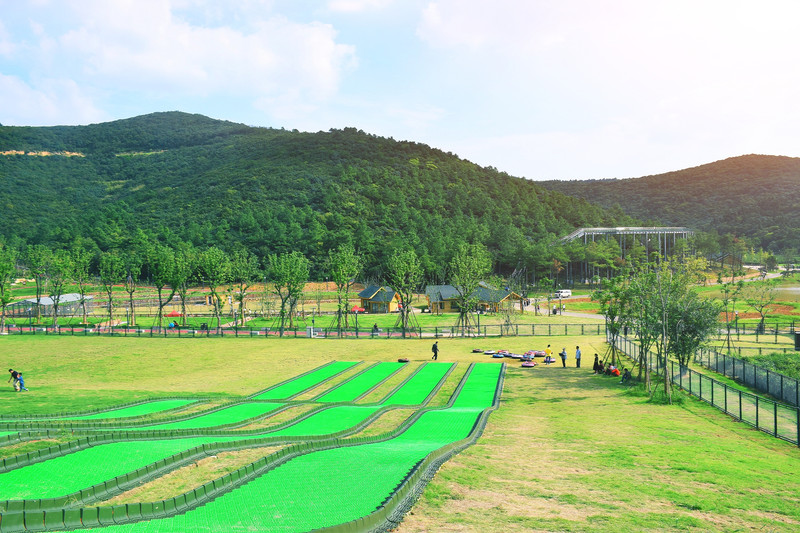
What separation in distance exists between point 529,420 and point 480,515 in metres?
10.9

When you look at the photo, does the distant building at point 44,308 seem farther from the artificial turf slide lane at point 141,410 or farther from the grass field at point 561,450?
the artificial turf slide lane at point 141,410

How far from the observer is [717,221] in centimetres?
18500

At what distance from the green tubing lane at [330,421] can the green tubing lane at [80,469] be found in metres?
4.18

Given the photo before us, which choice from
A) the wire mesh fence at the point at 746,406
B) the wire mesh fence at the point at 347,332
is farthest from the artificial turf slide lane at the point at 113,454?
the wire mesh fence at the point at 347,332

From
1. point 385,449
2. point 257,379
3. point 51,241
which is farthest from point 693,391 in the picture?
point 51,241

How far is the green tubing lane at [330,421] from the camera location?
53.7 ft

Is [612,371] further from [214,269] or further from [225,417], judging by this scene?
[214,269]

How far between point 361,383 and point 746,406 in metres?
17.2

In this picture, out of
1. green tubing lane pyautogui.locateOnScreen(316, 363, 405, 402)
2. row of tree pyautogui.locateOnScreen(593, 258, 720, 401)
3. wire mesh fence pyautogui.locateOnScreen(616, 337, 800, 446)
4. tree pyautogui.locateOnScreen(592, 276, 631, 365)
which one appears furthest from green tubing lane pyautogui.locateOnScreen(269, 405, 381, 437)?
tree pyautogui.locateOnScreen(592, 276, 631, 365)

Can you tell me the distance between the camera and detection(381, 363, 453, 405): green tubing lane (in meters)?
23.9

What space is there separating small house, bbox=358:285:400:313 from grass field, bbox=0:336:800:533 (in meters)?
34.8

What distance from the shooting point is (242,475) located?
10.4m

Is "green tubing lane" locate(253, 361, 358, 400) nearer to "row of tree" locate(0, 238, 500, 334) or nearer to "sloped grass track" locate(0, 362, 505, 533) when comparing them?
"sloped grass track" locate(0, 362, 505, 533)

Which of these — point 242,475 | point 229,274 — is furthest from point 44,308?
point 242,475
